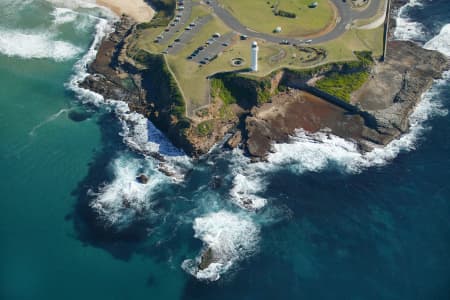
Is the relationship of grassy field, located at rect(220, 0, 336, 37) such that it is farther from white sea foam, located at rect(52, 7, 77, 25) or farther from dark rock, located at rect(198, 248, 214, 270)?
dark rock, located at rect(198, 248, 214, 270)

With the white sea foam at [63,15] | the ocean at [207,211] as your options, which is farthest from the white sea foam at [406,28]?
the white sea foam at [63,15]

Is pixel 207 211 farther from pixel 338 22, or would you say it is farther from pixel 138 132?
pixel 338 22

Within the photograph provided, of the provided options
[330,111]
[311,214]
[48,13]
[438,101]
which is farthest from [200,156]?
[48,13]

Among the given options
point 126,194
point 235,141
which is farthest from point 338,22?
point 126,194

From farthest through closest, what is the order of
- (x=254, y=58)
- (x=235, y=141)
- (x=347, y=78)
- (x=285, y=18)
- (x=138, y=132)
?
(x=285, y=18) < (x=347, y=78) < (x=254, y=58) < (x=138, y=132) < (x=235, y=141)

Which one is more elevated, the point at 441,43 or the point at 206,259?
the point at 441,43

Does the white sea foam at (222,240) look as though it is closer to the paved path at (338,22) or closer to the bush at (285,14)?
the paved path at (338,22)

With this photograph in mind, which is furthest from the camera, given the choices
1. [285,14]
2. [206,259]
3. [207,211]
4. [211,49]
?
[285,14]

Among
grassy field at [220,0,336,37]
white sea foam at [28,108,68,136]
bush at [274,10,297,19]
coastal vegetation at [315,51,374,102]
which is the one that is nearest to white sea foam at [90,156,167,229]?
white sea foam at [28,108,68,136]
